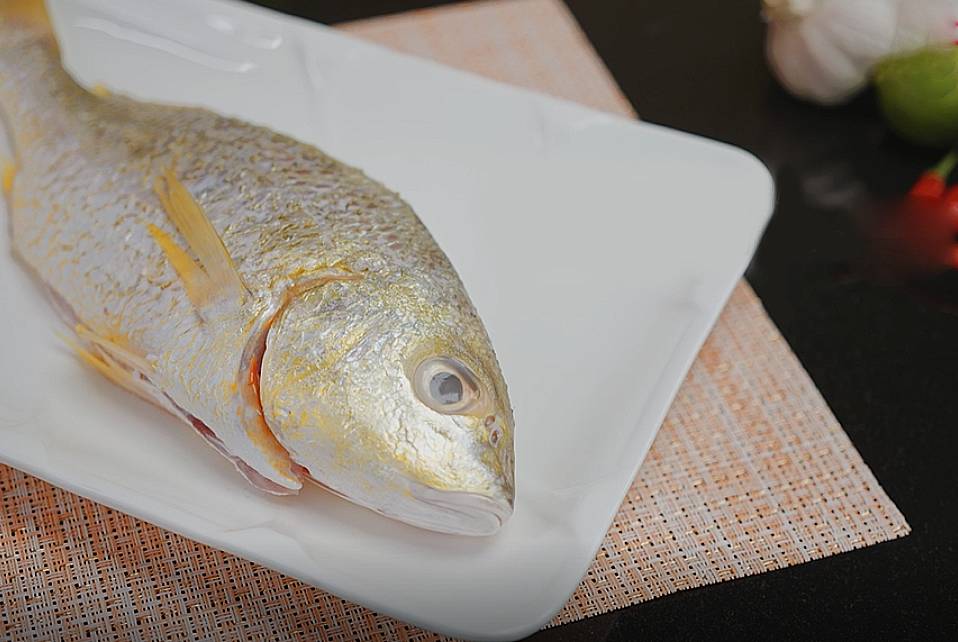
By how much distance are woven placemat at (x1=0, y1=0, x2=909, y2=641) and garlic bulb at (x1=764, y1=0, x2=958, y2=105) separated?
0.37m

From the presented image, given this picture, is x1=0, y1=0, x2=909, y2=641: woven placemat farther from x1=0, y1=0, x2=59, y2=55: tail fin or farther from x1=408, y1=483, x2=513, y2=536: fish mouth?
x1=0, y1=0, x2=59, y2=55: tail fin

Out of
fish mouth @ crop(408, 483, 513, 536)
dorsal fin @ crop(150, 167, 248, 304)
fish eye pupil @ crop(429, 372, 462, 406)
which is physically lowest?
fish mouth @ crop(408, 483, 513, 536)

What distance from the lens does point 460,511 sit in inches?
34.7

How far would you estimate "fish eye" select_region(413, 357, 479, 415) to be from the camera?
879mm

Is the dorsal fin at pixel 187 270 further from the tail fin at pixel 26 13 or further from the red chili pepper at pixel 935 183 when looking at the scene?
the red chili pepper at pixel 935 183

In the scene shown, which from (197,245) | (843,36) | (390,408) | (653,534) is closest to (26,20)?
(197,245)

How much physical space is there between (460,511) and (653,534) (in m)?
0.25

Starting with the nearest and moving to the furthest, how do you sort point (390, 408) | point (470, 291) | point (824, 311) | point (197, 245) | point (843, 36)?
point (390, 408), point (197, 245), point (470, 291), point (824, 311), point (843, 36)

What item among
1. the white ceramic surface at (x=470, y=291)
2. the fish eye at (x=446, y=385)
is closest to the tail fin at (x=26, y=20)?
the white ceramic surface at (x=470, y=291)

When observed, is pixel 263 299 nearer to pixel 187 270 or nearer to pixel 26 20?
pixel 187 270

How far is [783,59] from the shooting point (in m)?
1.50

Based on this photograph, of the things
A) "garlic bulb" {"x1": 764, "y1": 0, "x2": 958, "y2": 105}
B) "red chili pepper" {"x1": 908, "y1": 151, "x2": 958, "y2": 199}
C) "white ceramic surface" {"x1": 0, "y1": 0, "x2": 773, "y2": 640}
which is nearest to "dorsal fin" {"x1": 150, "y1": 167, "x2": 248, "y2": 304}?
"white ceramic surface" {"x1": 0, "y1": 0, "x2": 773, "y2": 640}

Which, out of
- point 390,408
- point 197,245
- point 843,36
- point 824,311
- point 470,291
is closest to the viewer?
point 390,408

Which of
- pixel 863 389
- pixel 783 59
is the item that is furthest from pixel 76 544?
pixel 783 59
